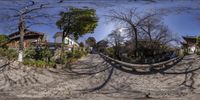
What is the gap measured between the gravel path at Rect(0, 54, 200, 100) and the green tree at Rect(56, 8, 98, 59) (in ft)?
1.91

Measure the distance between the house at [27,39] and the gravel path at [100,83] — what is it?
1.00 meters

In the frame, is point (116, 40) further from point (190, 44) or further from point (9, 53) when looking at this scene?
point (9, 53)

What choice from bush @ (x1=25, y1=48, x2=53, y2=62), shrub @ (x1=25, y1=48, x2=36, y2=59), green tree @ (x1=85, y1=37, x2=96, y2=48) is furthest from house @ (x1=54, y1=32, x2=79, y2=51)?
shrub @ (x1=25, y1=48, x2=36, y2=59)

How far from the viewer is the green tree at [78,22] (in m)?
6.98

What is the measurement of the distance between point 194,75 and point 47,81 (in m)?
3.46

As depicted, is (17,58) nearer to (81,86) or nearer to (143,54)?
(81,86)

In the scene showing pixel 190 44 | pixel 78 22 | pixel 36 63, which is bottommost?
pixel 36 63

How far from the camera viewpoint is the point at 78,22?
689 cm

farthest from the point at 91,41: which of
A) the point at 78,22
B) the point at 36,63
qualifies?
the point at 36,63

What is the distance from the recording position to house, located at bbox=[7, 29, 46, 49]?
773 cm

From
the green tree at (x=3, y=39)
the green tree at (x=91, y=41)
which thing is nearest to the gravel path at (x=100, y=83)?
the green tree at (x=91, y=41)

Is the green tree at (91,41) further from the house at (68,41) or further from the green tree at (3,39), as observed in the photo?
the green tree at (3,39)

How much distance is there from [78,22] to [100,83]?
218 centimetres

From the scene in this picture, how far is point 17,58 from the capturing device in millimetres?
9773
